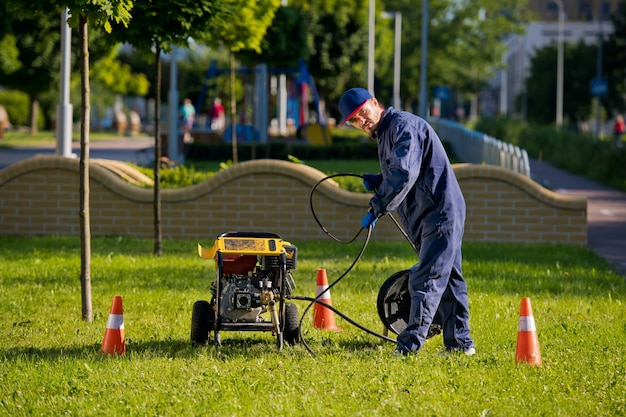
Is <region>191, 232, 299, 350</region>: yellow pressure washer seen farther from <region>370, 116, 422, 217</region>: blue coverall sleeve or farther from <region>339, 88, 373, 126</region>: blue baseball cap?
<region>339, 88, 373, 126</region>: blue baseball cap

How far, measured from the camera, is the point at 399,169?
7035 mm

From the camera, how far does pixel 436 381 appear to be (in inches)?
264

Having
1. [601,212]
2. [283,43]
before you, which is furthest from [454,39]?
[601,212]

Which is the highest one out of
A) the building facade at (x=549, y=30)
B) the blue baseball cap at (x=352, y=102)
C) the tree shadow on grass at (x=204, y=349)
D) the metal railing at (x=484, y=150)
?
the building facade at (x=549, y=30)

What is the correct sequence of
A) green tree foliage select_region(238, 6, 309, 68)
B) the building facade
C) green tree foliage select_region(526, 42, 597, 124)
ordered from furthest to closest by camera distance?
the building facade
green tree foliage select_region(526, 42, 597, 124)
green tree foliage select_region(238, 6, 309, 68)

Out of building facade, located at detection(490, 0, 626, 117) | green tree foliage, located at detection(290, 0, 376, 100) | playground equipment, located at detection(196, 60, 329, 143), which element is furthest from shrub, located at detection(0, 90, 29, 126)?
building facade, located at detection(490, 0, 626, 117)

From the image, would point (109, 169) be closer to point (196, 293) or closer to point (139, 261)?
point (139, 261)

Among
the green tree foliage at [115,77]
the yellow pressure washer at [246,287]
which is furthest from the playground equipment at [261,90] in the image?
the yellow pressure washer at [246,287]

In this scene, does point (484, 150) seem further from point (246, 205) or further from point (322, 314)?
point (322, 314)

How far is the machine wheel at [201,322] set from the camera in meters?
7.61

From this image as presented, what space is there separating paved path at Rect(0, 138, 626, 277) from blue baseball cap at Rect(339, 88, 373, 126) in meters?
5.64

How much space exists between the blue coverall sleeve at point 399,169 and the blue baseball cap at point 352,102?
0.25m

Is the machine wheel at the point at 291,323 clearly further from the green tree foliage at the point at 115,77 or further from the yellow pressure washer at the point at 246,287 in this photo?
the green tree foliage at the point at 115,77

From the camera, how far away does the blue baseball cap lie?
7.16 m
